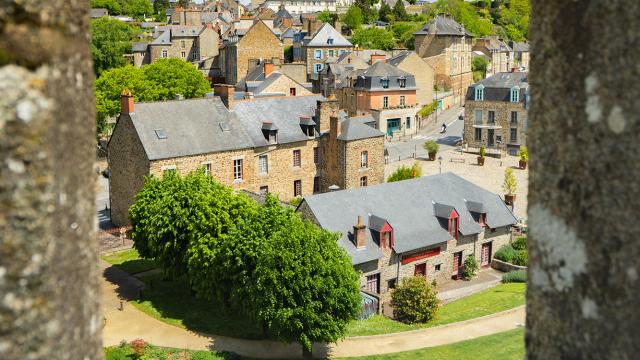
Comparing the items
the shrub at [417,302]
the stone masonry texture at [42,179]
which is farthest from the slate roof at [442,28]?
the stone masonry texture at [42,179]

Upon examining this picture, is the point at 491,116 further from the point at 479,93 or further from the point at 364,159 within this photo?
the point at 364,159

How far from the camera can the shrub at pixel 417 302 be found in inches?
1008

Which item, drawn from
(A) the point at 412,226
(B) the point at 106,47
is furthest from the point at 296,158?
(B) the point at 106,47

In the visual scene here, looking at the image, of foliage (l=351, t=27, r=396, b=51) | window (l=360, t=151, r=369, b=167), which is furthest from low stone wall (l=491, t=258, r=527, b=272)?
foliage (l=351, t=27, r=396, b=51)

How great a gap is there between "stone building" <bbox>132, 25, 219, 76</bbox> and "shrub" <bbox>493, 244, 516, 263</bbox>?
54.0 meters

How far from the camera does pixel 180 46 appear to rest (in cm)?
8094

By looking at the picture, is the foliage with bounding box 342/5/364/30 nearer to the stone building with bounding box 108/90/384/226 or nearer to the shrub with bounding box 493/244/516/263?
the stone building with bounding box 108/90/384/226

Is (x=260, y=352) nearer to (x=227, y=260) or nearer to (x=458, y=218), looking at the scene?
(x=227, y=260)

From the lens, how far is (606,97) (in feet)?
10.5

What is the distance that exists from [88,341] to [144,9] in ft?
455

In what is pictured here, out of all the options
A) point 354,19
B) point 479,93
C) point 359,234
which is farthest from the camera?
point 354,19

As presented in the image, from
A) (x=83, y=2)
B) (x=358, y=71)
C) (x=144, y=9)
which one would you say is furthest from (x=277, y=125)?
(x=144, y=9)

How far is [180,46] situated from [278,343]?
6332cm

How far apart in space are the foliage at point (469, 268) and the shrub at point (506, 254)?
1.72 m
